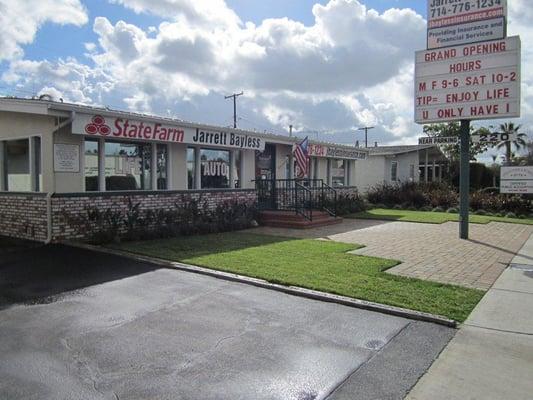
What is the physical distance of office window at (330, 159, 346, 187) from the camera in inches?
873

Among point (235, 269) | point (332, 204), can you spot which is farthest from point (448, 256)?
point (332, 204)

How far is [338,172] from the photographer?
22656mm

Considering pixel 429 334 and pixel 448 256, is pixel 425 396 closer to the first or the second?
pixel 429 334

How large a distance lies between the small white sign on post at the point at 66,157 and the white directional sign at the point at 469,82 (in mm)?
8718

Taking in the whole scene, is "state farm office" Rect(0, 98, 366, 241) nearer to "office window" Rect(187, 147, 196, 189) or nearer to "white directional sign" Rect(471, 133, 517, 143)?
"office window" Rect(187, 147, 196, 189)

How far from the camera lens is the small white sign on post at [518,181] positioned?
13000mm

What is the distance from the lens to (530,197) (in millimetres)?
21094

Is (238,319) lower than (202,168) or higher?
lower

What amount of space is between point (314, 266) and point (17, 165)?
8.19 m

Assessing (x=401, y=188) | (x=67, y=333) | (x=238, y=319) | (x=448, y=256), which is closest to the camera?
(x=67, y=333)

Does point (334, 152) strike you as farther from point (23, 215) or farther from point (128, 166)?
point (23, 215)

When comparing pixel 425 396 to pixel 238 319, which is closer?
pixel 425 396

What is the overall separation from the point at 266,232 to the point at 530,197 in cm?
1417

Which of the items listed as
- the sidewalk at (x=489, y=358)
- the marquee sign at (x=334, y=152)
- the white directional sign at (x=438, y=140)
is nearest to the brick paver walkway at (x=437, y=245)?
the sidewalk at (x=489, y=358)
